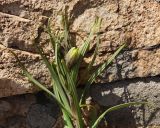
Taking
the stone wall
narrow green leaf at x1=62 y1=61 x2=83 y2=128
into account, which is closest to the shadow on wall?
the stone wall

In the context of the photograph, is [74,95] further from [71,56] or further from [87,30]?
[87,30]

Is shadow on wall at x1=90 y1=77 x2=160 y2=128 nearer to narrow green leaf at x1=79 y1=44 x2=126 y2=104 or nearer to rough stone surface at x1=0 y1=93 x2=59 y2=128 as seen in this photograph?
narrow green leaf at x1=79 y1=44 x2=126 y2=104

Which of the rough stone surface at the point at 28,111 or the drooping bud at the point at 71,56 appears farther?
the rough stone surface at the point at 28,111

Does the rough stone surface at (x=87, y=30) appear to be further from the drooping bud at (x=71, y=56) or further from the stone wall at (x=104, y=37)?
the drooping bud at (x=71, y=56)

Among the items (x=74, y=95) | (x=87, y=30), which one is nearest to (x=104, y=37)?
(x=87, y=30)

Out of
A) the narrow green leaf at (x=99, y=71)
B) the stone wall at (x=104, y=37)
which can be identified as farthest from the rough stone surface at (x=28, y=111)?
the narrow green leaf at (x=99, y=71)
